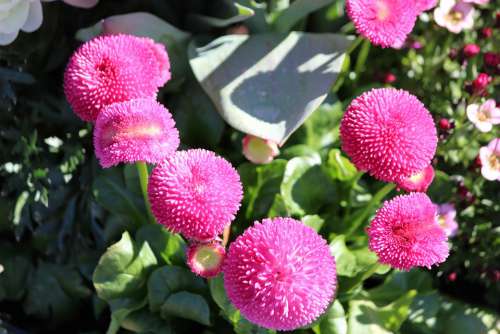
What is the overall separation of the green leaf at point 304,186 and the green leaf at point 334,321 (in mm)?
170

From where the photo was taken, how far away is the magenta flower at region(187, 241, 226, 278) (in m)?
0.76

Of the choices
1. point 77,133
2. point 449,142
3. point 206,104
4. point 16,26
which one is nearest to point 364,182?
point 449,142

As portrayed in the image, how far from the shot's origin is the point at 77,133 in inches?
45.9

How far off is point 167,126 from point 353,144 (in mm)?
228

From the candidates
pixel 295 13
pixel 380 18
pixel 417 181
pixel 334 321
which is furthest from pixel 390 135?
pixel 295 13

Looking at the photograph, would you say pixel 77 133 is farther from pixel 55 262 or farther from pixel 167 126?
pixel 167 126

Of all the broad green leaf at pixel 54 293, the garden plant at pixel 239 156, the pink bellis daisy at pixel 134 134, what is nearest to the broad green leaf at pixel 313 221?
the garden plant at pixel 239 156

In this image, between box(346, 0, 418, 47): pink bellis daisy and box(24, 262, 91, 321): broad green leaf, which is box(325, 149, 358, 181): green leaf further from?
box(24, 262, 91, 321): broad green leaf

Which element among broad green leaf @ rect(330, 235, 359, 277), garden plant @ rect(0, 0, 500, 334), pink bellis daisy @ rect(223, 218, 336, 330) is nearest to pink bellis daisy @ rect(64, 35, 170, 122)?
garden plant @ rect(0, 0, 500, 334)

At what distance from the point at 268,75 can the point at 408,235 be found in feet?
1.43

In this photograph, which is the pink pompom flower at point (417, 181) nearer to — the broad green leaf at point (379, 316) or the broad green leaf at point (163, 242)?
the broad green leaf at point (379, 316)

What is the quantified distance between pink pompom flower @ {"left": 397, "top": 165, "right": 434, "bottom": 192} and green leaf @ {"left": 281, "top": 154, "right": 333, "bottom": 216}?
0.77ft

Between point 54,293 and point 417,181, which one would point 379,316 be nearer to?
point 417,181

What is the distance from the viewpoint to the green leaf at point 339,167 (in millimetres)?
1061
